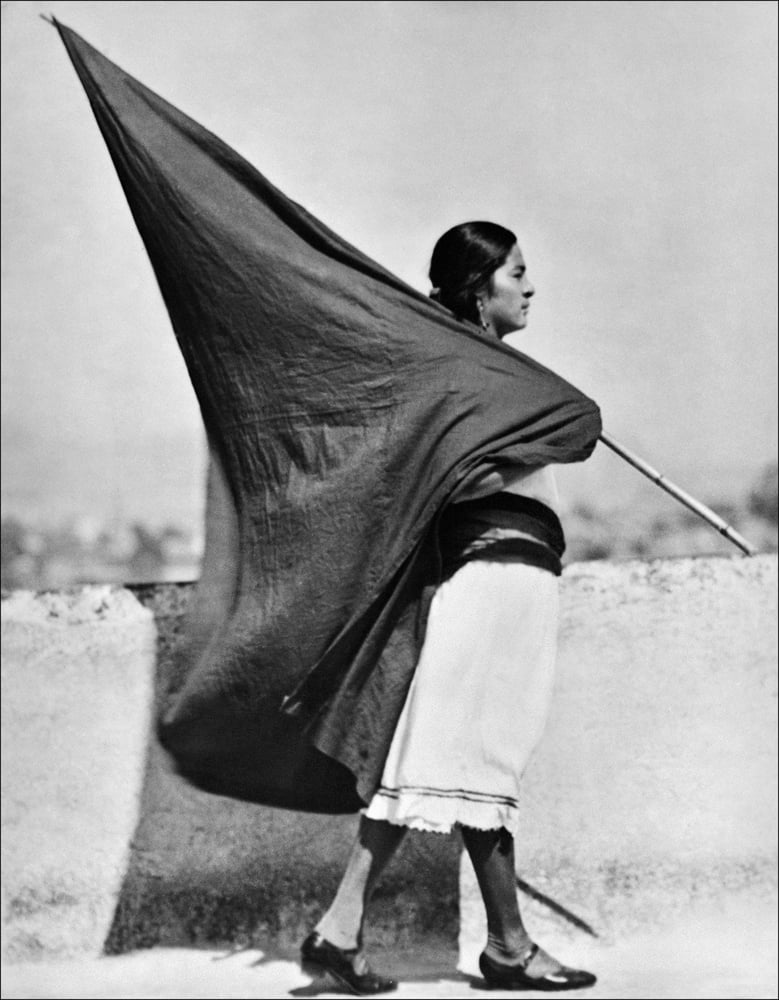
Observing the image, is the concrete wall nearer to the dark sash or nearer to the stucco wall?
the stucco wall

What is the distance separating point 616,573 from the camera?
314cm

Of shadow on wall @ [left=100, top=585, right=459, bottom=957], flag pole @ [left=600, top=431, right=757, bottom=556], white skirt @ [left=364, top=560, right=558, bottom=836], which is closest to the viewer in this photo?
white skirt @ [left=364, top=560, right=558, bottom=836]

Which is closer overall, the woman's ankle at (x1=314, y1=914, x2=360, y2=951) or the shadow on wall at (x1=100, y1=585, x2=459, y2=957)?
the woman's ankle at (x1=314, y1=914, x2=360, y2=951)

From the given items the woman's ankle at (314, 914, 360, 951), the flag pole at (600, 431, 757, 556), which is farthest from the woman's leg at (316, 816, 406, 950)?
the flag pole at (600, 431, 757, 556)

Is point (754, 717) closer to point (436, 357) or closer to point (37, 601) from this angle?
point (436, 357)

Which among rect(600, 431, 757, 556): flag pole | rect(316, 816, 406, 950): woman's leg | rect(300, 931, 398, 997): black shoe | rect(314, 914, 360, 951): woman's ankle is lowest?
rect(300, 931, 398, 997): black shoe

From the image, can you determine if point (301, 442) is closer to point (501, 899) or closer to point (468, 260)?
point (468, 260)

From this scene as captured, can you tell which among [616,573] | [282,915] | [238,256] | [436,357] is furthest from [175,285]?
[282,915]

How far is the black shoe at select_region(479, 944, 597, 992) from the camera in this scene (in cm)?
275

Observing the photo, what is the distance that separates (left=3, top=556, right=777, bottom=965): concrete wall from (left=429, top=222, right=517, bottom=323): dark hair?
24.9 inches

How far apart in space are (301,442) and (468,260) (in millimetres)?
Result: 496

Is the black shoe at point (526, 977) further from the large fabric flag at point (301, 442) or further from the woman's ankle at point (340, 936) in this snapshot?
the large fabric flag at point (301, 442)

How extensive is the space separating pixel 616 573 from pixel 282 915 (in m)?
0.98

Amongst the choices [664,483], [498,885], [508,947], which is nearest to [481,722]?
[498,885]
